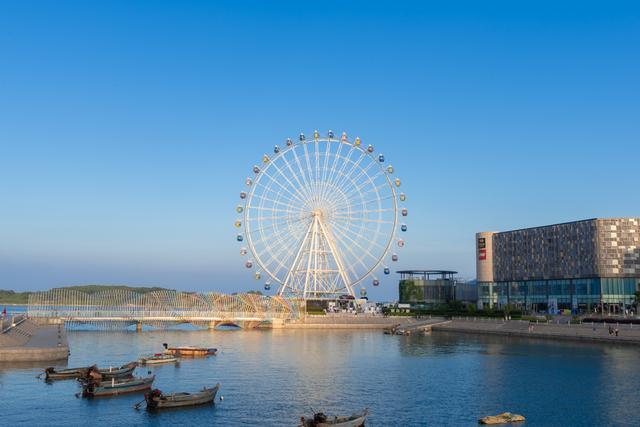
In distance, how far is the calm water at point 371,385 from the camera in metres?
47.3

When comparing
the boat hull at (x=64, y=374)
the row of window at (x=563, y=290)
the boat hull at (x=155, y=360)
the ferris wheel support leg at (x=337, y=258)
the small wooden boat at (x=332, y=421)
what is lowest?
the small wooden boat at (x=332, y=421)

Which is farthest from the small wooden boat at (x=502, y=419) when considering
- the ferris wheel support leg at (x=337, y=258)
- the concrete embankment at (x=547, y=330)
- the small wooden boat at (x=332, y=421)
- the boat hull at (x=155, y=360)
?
the ferris wheel support leg at (x=337, y=258)

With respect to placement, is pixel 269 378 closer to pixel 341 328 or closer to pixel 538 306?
pixel 341 328

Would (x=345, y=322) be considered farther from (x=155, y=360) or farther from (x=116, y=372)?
(x=116, y=372)

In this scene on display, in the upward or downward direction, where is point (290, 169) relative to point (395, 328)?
upward

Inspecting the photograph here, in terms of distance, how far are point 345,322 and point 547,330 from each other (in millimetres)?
46225

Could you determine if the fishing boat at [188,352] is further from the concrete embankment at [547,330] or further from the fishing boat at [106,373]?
the concrete embankment at [547,330]

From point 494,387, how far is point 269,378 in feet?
68.3

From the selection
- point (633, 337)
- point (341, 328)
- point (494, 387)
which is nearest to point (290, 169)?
point (341, 328)

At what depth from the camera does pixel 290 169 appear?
129875 mm

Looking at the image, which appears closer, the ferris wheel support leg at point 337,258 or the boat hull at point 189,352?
the boat hull at point 189,352

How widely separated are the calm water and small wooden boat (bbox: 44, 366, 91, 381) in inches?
50.4

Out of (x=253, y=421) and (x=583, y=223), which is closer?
(x=253, y=421)

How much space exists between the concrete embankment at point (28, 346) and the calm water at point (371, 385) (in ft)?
7.00
